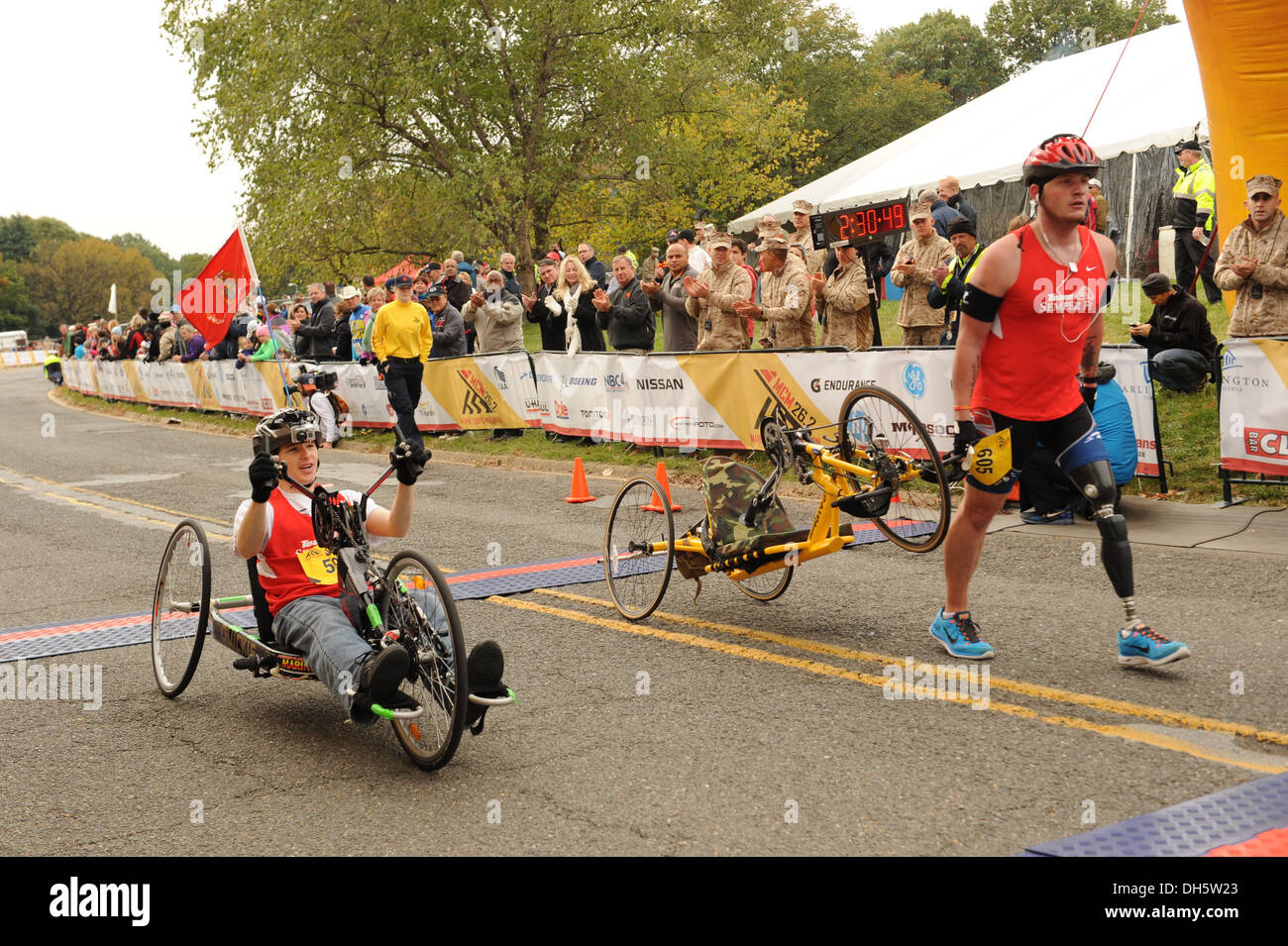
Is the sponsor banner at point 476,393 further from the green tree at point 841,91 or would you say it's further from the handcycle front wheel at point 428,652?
the green tree at point 841,91

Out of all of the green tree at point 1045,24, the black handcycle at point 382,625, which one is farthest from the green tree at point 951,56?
the black handcycle at point 382,625

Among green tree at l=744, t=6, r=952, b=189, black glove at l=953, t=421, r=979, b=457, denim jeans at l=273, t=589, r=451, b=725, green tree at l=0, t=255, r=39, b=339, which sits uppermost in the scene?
green tree at l=744, t=6, r=952, b=189

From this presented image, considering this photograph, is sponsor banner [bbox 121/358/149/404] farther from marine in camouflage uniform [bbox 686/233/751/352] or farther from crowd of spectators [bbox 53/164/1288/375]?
marine in camouflage uniform [bbox 686/233/751/352]

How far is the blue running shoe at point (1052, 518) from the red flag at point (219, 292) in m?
9.82

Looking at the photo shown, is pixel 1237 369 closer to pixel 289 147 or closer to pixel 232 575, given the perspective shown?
pixel 232 575

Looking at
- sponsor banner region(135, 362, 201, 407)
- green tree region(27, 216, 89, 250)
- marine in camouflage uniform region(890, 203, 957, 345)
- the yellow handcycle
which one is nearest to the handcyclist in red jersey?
the yellow handcycle

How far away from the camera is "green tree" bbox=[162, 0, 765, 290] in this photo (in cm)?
2827

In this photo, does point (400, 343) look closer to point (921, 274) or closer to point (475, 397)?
point (475, 397)

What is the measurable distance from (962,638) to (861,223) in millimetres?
7364

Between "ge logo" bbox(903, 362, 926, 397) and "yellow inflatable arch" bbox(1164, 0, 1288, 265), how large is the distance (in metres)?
3.20

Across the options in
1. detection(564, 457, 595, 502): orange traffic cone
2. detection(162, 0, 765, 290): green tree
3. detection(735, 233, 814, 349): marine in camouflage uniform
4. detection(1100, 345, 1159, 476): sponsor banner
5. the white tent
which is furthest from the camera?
detection(162, 0, 765, 290): green tree

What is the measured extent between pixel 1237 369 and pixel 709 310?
19.7 feet

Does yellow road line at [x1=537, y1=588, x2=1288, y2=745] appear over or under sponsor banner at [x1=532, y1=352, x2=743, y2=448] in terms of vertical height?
under

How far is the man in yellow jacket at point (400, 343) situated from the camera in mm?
16328
